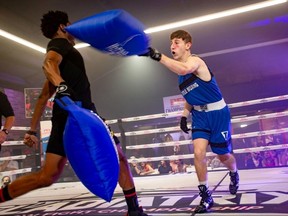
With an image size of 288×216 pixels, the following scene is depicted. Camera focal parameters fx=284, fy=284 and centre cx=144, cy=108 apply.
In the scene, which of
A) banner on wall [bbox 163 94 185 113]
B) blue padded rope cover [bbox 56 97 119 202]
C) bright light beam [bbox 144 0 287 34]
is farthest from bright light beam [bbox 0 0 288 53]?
blue padded rope cover [bbox 56 97 119 202]

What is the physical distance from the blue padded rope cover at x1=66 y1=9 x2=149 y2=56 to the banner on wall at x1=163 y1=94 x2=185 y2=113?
8016 millimetres

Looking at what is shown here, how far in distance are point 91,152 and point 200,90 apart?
3.76 feet

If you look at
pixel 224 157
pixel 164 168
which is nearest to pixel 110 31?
pixel 224 157

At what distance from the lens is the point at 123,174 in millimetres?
1862

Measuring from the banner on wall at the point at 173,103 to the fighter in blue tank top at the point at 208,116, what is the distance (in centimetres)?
735

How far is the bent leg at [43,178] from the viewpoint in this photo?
1663 millimetres

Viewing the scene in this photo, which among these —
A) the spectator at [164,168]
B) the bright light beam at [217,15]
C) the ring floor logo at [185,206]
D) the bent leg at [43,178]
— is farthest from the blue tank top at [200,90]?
the bright light beam at [217,15]

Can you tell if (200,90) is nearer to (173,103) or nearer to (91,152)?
(91,152)

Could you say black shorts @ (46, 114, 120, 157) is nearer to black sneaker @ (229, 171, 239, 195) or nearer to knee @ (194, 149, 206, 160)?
knee @ (194, 149, 206, 160)

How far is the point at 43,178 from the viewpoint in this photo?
5.45 feet

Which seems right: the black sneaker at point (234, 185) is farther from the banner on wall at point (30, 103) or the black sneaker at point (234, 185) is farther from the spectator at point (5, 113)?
the banner on wall at point (30, 103)

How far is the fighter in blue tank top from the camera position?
2.25 metres

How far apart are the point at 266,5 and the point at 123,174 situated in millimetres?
5854

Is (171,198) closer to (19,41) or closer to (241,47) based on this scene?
(19,41)
